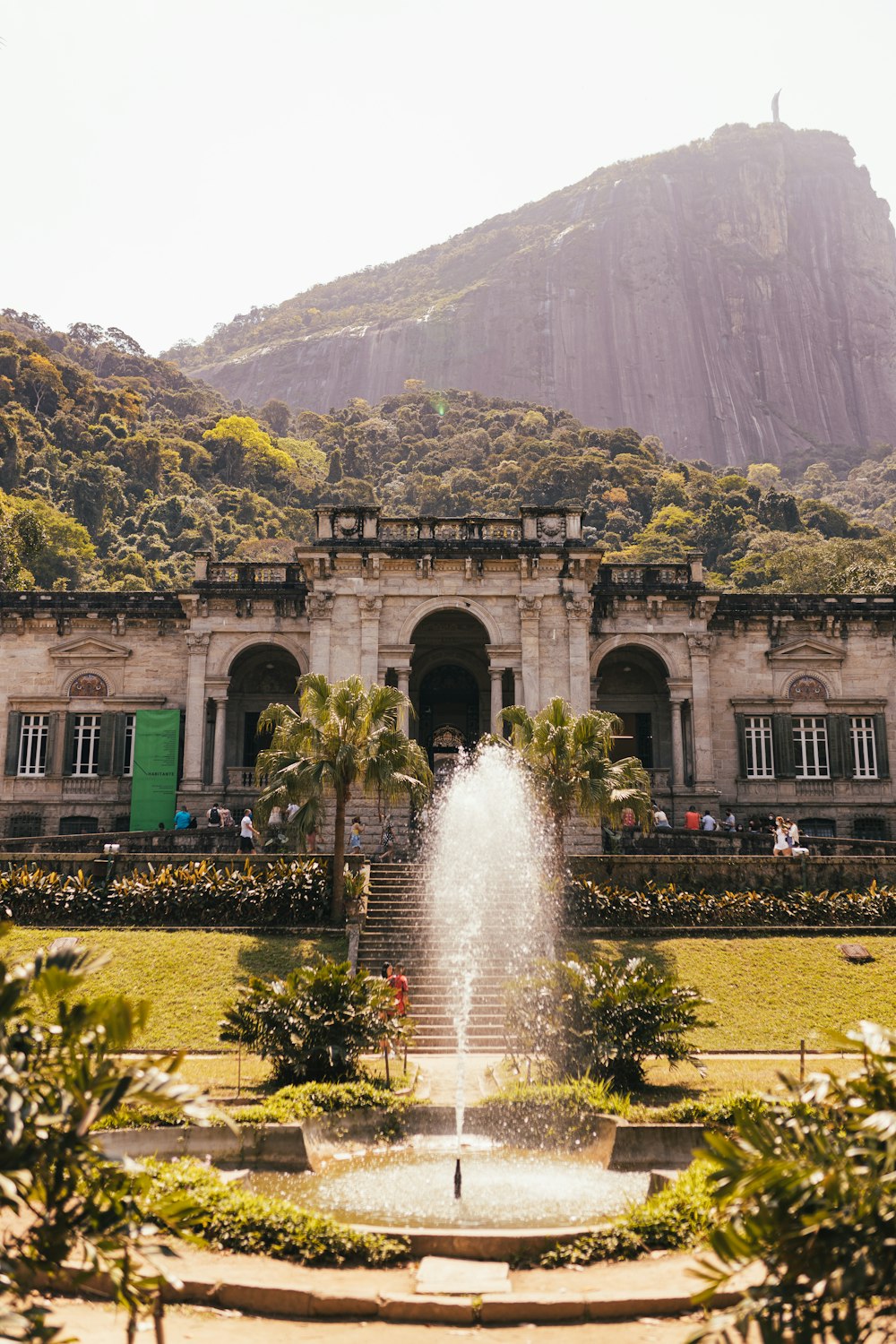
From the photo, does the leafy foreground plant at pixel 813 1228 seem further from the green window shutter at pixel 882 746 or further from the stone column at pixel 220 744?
the green window shutter at pixel 882 746

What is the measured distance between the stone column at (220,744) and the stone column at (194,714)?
17.1 inches

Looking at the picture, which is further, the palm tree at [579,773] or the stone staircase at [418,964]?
the palm tree at [579,773]

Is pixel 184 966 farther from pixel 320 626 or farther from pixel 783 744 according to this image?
pixel 783 744

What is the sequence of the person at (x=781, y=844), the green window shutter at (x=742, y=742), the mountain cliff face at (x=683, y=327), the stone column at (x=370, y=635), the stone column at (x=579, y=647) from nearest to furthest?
1. the person at (x=781, y=844)
2. the stone column at (x=579, y=647)
3. the stone column at (x=370, y=635)
4. the green window shutter at (x=742, y=742)
5. the mountain cliff face at (x=683, y=327)

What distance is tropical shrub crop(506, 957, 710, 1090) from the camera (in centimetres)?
1503

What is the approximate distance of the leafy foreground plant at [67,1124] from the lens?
16.7 ft

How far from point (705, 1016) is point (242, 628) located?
21529 millimetres

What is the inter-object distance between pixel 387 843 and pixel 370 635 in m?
7.11

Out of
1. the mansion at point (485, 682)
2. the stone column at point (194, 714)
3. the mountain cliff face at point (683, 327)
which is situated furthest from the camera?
the mountain cliff face at point (683, 327)

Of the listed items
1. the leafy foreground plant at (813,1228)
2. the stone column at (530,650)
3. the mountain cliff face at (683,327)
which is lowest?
the leafy foreground plant at (813,1228)

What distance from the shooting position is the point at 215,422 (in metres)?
105

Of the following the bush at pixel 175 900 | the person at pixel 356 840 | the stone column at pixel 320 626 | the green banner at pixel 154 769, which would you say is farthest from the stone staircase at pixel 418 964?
the green banner at pixel 154 769

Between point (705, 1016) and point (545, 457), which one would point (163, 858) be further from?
A: point (545, 457)

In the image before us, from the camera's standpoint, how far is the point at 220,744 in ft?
115
